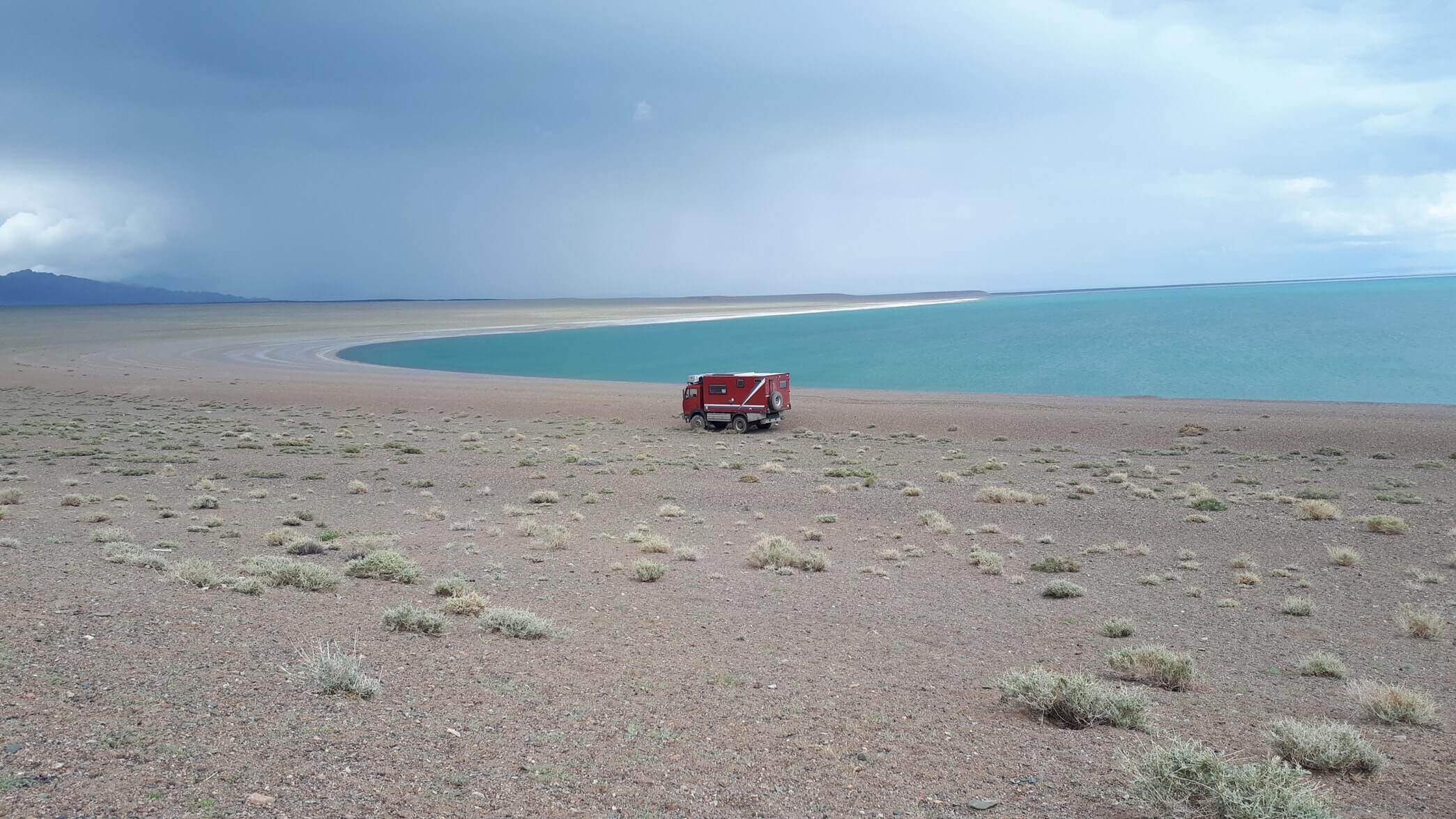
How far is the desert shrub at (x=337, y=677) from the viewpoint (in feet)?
22.6

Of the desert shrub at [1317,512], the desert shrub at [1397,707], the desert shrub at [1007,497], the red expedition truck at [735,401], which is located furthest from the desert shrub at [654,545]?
the red expedition truck at [735,401]

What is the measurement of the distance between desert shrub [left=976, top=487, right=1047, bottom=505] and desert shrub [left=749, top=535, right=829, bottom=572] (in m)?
7.72

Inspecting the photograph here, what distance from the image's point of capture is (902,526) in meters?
18.8

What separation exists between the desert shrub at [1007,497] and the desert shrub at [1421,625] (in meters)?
9.85

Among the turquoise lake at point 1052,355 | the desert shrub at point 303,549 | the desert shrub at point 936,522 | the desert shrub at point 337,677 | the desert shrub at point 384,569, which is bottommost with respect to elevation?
the desert shrub at point 936,522

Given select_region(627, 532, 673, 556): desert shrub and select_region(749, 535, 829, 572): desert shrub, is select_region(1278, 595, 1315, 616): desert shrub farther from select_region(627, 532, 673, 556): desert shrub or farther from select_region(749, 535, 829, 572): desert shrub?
select_region(627, 532, 673, 556): desert shrub

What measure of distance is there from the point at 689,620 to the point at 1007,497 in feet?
41.2

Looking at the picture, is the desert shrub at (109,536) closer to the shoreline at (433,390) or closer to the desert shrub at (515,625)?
the desert shrub at (515,625)

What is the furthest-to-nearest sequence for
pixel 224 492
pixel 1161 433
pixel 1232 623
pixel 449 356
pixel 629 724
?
pixel 449 356 < pixel 1161 433 < pixel 224 492 < pixel 1232 623 < pixel 629 724

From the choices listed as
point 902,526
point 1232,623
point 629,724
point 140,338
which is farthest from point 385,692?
point 140,338

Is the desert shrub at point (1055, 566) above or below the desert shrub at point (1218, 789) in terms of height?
below

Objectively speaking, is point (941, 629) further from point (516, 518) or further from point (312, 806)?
point (516, 518)

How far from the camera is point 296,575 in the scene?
11008 mm

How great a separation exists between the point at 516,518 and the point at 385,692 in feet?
37.7
